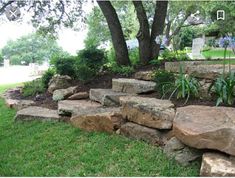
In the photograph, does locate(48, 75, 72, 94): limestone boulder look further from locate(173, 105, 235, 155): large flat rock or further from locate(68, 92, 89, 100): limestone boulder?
locate(173, 105, 235, 155): large flat rock

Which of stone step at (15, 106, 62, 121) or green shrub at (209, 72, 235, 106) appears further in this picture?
stone step at (15, 106, 62, 121)

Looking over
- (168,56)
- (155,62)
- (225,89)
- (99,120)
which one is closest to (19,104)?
(155,62)

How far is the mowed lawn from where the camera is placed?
10.6 ft

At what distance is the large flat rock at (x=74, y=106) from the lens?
192 inches

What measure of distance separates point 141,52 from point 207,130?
371 centimetres

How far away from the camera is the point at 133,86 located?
16.8 ft

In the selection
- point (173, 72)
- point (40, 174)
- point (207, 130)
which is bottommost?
point (40, 174)

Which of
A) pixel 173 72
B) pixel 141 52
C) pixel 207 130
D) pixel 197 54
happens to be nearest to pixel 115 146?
pixel 207 130

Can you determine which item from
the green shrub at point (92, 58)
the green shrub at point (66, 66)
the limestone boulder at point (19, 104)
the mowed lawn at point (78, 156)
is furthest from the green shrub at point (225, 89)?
the green shrub at point (66, 66)

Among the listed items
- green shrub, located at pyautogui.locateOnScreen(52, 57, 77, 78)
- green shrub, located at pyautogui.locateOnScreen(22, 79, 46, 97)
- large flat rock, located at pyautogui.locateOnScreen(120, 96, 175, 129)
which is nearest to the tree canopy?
green shrub, located at pyautogui.locateOnScreen(22, 79, 46, 97)

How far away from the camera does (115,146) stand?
376 centimetres

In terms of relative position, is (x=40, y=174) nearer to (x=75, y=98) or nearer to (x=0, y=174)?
(x=0, y=174)

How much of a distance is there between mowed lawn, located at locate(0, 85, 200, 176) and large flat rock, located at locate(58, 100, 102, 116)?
34 cm

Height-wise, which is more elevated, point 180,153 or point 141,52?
point 141,52
